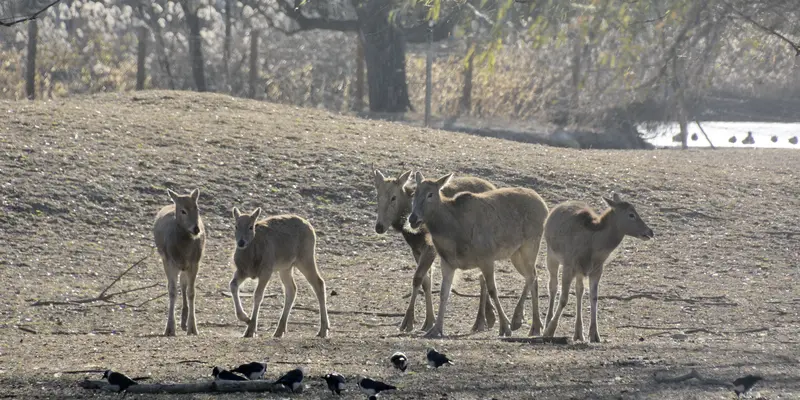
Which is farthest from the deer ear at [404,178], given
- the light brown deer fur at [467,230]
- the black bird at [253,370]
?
the black bird at [253,370]

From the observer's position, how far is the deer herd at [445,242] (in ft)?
34.5

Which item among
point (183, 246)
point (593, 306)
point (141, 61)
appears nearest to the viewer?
point (593, 306)

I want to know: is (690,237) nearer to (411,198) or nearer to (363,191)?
(363,191)

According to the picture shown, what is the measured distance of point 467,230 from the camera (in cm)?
1080

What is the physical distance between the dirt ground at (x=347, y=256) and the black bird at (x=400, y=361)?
0.10 meters

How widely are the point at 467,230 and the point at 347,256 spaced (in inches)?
178

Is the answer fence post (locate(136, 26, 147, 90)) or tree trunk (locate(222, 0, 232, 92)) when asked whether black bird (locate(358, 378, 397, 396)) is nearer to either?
fence post (locate(136, 26, 147, 90))

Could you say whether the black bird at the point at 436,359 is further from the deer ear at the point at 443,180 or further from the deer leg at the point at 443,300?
the deer ear at the point at 443,180

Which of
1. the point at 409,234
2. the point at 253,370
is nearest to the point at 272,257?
the point at 409,234

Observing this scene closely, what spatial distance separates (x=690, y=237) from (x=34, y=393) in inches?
450

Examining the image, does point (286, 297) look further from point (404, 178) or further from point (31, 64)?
point (31, 64)

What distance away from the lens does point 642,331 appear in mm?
11141

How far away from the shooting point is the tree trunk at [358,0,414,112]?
28.1 m

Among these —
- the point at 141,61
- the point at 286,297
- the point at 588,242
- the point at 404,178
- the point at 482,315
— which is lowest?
the point at 482,315
